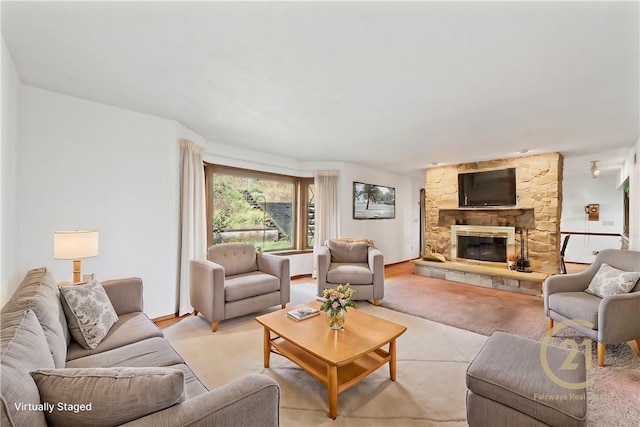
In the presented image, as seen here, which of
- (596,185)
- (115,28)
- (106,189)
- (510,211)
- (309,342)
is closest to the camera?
(115,28)

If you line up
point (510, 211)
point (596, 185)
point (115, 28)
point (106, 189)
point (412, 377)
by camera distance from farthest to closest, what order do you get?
point (596, 185), point (510, 211), point (106, 189), point (412, 377), point (115, 28)

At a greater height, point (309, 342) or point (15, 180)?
point (15, 180)

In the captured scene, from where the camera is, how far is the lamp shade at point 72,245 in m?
2.23

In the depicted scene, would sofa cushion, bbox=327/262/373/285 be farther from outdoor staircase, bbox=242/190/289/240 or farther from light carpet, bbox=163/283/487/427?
outdoor staircase, bbox=242/190/289/240

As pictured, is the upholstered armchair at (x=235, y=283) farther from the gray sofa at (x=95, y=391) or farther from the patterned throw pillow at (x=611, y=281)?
the patterned throw pillow at (x=611, y=281)

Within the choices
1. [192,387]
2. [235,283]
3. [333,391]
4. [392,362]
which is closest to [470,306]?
[392,362]

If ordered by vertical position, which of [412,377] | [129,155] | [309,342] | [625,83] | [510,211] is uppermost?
[625,83]

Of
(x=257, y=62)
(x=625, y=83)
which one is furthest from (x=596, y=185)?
(x=257, y=62)

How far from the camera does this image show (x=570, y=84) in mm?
2230

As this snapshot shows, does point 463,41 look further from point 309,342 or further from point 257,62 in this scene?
point 309,342

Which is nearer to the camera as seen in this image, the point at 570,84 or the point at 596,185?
the point at 570,84

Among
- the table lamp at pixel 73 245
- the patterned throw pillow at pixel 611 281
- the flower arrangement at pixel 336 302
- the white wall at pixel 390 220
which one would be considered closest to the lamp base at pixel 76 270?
the table lamp at pixel 73 245

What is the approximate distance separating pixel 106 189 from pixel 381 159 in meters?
4.30

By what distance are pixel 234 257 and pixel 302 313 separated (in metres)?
1.57
